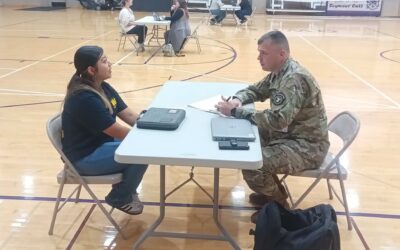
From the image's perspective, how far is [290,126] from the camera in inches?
101

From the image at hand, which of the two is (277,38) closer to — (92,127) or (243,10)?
(92,127)

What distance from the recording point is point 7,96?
5.55 m

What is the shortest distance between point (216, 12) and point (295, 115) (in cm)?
1308

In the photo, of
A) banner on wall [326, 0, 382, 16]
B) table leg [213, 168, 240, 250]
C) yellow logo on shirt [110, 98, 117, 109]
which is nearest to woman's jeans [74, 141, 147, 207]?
yellow logo on shirt [110, 98, 117, 109]

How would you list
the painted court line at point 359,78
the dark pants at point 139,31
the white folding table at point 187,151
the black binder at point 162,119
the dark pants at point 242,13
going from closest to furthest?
the white folding table at point 187,151 < the black binder at point 162,119 < the painted court line at point 359,78 < the dark pants at point 139,31 < the dark pants at point 242,13

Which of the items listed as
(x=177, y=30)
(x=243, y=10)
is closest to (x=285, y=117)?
(x=177, y=30)

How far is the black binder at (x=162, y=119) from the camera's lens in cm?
218

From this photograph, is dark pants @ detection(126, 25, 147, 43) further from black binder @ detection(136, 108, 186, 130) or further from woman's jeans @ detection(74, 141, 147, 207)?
black binder @ detection(136, 108, 186, 130)

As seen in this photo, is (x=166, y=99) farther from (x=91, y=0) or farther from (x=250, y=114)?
(x=91, y=0)

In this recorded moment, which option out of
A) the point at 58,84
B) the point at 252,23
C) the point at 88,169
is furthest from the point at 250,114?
the point at 252,23

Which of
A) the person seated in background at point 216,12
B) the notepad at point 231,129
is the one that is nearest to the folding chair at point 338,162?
the notepad at point 231,129

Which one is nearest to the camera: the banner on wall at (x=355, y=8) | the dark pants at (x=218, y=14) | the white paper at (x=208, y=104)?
the white paper at (x=208, y=104)

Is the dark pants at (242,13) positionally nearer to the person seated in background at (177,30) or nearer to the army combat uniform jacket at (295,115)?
the person seated in background at (177,30)

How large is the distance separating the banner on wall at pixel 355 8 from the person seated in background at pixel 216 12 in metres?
6.01
